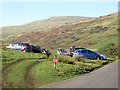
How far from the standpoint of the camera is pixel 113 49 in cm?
6288

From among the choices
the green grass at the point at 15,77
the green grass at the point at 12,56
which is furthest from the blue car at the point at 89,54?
the green grass at the point at 15,77

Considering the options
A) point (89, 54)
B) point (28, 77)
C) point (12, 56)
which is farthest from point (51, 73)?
point (89, 54)

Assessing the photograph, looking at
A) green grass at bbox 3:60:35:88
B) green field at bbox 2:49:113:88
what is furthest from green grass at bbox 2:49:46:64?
green grass at bbox 3:60:35:88

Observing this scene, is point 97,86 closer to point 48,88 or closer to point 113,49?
point 48,88

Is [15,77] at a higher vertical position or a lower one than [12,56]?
lower

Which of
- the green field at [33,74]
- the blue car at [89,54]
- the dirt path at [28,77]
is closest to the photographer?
the dirt path at [28,77]

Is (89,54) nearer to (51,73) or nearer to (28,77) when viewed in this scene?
(51,73)

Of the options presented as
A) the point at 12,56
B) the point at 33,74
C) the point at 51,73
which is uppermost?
the point at 12,56

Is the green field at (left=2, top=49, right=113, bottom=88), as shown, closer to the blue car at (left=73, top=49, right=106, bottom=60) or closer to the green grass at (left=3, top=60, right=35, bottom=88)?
the green grass at (left=3, top=60, right=35, bottom=88)

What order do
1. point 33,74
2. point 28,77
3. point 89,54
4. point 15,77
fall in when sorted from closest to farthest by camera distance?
point 15,77
point 28,77
point 33,74
point 89,54

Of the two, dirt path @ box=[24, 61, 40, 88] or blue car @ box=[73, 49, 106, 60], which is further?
blue car @ box=[73, 49, 106, 60]

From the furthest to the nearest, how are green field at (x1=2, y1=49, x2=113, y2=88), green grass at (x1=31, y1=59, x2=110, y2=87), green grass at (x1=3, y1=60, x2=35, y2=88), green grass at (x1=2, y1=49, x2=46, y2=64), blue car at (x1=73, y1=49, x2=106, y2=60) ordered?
blue car at (x1=73, y1=49, x2=106, y2=60) → green grass at (x1=2, y1=49, x2=46, y2=64) → green grass at (x1=31, y1=59, x2=110, y2=87) → green field at (x1=2, y1=49, x2=113, y2=88) → green grass at (x1=3, y1=60, x2=35, y2=88)

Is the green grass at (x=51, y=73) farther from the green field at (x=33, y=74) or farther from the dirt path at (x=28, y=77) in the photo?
the dirt path at (x=28, y=77)

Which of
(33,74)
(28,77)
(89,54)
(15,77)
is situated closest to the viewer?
(15,77)
